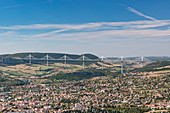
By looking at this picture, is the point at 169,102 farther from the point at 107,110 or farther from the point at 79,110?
the point at 79,110

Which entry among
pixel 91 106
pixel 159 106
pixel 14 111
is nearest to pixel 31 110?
pixel 14 111

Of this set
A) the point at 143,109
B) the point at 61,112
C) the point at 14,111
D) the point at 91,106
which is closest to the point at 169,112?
the point at 143,109

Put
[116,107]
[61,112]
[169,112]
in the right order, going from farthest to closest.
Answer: [116,107] → [61,112] → [169,112]

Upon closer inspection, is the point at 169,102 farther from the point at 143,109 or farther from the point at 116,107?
the point at 116,107

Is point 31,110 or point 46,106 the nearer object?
point 31,110

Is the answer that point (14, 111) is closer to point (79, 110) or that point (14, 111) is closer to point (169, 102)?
point (79, 110)

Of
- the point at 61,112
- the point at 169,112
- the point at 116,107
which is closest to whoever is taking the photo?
the point at 169,112

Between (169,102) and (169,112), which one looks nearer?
(169,112)
